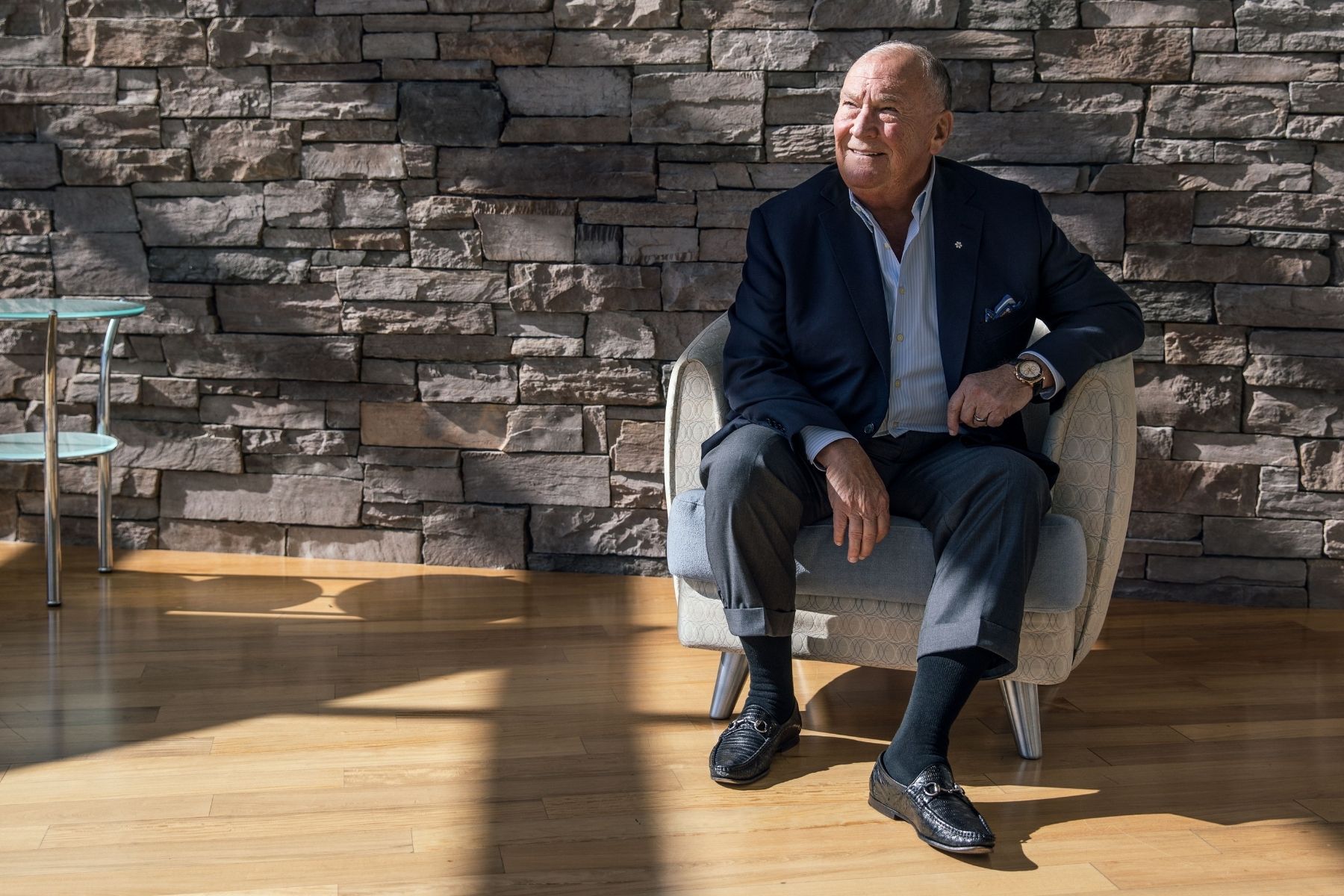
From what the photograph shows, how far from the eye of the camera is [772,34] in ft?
9.41

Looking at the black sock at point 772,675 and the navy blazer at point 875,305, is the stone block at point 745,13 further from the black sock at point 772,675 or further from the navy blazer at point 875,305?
the black sock at point 772,675

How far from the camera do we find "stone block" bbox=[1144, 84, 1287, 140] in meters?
2.77

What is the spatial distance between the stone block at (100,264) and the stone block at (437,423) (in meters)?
0.63

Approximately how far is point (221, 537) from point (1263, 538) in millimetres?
2439

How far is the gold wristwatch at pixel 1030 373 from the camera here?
6.30ft

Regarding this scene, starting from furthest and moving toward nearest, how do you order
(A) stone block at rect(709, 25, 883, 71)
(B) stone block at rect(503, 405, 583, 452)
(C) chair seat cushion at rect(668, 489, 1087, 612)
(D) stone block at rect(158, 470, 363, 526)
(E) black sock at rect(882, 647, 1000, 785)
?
(D) stone block at rect(158, 470, 363, 526) → (B) stone block at rect(503, 405, 583, 452) → (A) stone block at rect(709, 25, 883, 71) → (C) chair seat cushion at rect(668, 489, 1087, 612) → (E) black sock at rect(882, 647, 1000, 785)

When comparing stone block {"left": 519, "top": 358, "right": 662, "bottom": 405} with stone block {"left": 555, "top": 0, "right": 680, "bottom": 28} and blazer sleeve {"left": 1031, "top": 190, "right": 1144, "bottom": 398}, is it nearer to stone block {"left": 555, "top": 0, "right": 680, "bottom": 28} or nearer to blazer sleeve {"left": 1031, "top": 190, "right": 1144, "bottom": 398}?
stone block {"left": 555, "top": 0, "right": 680, "bottom": 28}

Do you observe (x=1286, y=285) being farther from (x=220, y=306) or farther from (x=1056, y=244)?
(x=220, y=306)

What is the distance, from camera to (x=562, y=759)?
76.4 inches

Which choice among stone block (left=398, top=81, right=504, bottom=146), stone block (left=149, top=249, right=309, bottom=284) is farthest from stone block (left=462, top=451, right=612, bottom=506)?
stone block (left=398, top=81, right=504, bottom=146)

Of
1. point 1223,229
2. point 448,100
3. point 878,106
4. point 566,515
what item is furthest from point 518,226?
point 1223,229

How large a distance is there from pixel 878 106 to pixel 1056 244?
361mm

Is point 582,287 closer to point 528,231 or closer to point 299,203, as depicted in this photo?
point 528,231

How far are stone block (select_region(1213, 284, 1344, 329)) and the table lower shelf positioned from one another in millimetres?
2431
